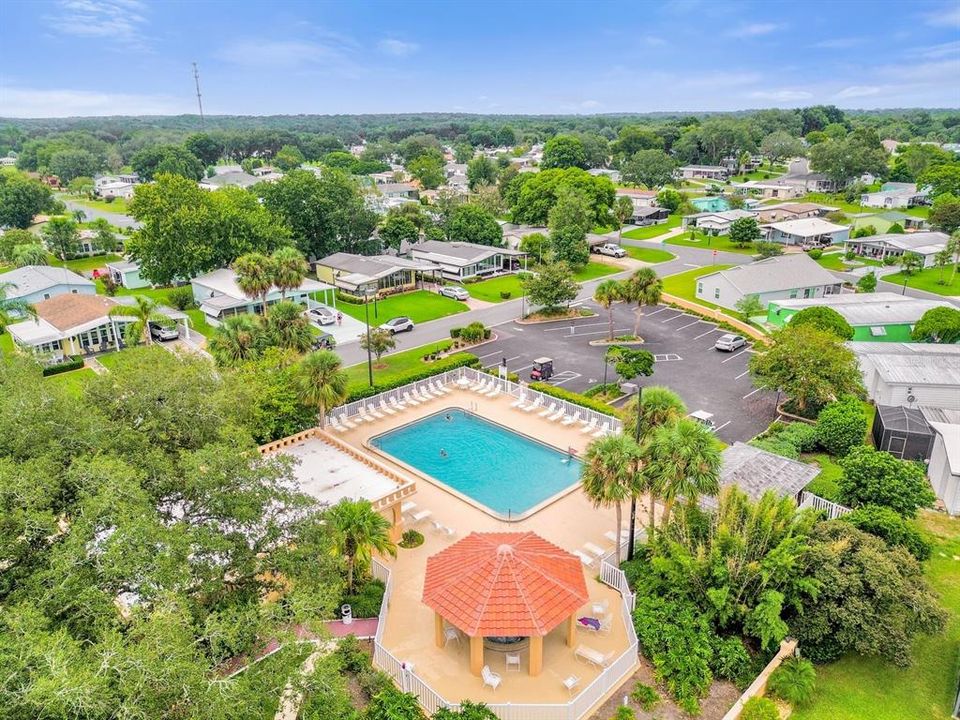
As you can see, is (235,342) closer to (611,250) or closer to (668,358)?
(668,358)

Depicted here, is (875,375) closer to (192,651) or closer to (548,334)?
(548,334)

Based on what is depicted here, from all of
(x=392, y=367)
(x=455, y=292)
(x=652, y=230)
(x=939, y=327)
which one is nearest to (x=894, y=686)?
(x=939, y=327)

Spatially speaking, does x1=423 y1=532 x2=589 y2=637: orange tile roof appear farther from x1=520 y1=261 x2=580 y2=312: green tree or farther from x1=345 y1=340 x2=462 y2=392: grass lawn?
x1=520 y1=261 x2=580 y2=312: green tree

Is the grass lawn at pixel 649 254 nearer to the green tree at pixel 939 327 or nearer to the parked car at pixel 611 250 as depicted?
the parked car at pixel 611 250

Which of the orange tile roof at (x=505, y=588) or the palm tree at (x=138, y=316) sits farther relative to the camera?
the palm tree at (x=138, y=316)

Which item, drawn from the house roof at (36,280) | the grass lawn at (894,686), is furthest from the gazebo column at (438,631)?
the house roof at (36,280)
